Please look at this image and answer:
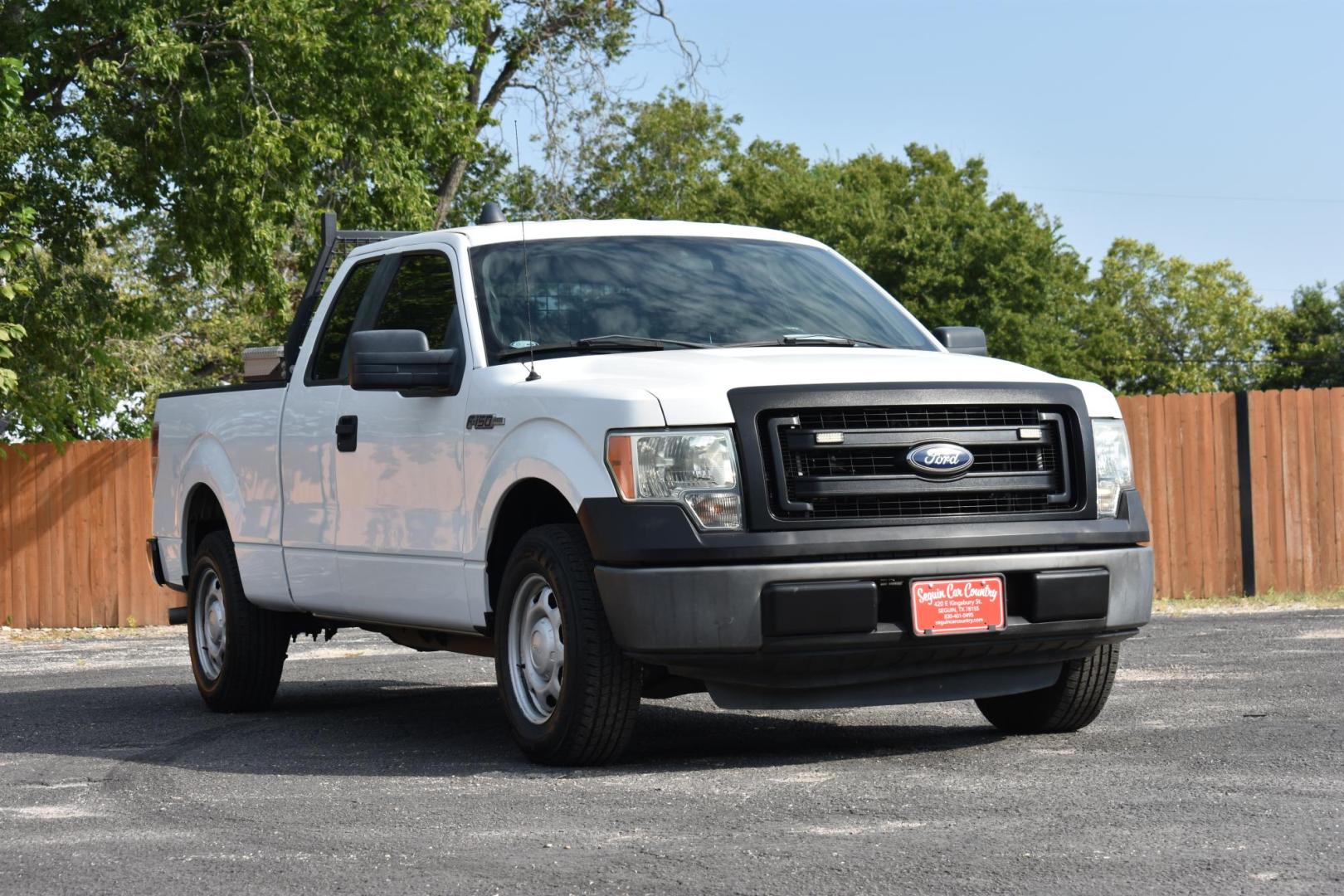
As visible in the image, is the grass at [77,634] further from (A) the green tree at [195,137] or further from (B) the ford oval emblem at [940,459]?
(B) the ford oval emblem at [940,459]

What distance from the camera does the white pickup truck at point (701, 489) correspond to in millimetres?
6219

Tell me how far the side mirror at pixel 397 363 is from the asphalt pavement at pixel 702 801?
1471 millimetres

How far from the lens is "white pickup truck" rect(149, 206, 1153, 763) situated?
622 centimetres

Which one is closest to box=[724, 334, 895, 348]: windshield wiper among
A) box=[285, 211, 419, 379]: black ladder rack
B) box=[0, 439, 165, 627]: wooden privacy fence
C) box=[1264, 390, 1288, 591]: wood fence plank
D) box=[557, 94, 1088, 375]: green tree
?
box=[285, 211, 419, 379]: black ladder rack

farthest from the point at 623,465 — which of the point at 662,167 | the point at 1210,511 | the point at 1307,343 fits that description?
the point at 1307,343

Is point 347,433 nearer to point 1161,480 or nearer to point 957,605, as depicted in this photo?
point 957,605

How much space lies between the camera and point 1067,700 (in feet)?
24.0

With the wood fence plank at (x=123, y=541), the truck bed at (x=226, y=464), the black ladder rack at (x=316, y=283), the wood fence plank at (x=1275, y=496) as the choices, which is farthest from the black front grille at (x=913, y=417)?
the wood fence plank at (x=123, y=541)

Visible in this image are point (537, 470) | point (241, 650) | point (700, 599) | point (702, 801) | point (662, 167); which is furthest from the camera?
point (662, 167)

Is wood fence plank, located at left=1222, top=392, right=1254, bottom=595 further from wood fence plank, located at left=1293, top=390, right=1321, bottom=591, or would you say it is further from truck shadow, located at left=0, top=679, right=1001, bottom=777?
truck shadow, located at left=0, top=679, right=1001, bottom=777

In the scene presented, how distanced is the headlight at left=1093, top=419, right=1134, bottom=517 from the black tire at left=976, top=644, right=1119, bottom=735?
2.08 ft

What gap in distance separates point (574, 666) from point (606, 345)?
1.40 metres

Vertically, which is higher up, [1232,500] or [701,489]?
[701,489]

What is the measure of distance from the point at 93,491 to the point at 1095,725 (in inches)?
525
